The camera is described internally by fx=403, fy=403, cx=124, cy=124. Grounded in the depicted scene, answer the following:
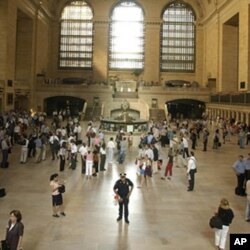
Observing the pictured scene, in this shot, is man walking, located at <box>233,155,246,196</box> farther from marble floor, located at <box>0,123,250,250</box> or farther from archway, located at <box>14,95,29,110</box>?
archway, located at <box>14,95,29,110</box>

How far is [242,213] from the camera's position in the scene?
9766mm

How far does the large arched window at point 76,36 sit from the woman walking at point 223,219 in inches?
1713

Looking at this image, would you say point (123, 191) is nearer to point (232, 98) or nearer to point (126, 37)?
point (232, 98)

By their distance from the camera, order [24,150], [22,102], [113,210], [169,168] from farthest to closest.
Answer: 1. [22,102]
2. [24,150]
3. [169,168]
4. [113,210]

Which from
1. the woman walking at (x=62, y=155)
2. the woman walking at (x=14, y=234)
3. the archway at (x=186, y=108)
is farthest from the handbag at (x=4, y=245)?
the archway at (x=186, y=108)

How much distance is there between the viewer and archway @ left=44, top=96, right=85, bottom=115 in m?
45.2

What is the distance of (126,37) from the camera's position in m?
49.7

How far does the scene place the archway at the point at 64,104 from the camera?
45.2 m

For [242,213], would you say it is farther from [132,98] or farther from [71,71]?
[71,71]

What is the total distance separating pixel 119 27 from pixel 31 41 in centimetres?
1375

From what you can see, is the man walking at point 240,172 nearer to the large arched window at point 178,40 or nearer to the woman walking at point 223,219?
the woman walking at point 223,219

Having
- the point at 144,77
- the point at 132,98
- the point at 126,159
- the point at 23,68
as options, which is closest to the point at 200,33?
the point at 144,77

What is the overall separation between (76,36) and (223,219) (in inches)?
1769

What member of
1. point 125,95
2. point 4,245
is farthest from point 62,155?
point 125,95
